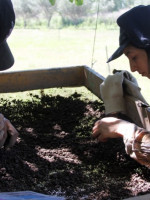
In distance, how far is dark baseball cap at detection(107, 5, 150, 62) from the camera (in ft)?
5.49

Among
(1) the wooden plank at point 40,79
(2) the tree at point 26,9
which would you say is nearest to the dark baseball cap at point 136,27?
(1) the wooden plank at point 40,79

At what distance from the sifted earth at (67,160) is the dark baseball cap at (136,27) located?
956 millimetres

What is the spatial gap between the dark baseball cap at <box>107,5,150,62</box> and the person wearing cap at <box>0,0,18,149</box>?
0.50m

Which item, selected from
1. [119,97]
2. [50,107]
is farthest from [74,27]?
[119,97]

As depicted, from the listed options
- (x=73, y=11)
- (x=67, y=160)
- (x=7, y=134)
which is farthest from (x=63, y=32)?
(x=7, y=134)

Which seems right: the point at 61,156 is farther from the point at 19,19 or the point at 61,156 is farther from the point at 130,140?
the point at 19,19

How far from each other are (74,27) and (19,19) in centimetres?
128

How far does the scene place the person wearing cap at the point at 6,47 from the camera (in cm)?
157

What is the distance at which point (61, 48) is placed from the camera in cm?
754

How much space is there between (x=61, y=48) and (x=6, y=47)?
228 inches

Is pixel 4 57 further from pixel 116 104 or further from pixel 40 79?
pixel 40 79

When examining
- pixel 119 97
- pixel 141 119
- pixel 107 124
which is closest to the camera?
pixel 107 124

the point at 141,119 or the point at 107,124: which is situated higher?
the point at 107,124

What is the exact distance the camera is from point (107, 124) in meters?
1.89
